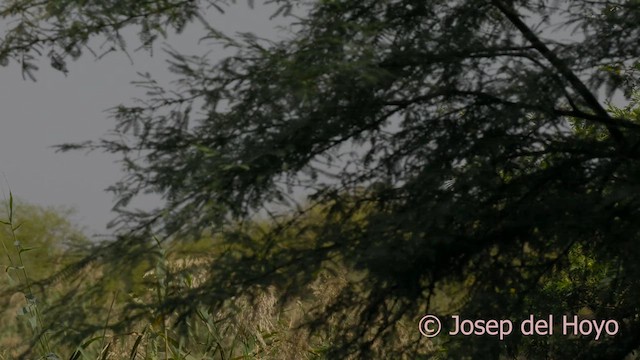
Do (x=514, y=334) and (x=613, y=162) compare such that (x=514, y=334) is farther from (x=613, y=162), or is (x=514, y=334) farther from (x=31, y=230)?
(x=31, y=230)

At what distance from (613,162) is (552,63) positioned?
769 mm

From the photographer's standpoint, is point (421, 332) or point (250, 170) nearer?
point (250, 170)

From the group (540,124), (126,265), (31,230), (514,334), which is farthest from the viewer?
(31,230)

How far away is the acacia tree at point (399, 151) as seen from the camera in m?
5.38

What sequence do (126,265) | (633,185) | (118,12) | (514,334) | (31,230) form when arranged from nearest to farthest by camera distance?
(126,265)
(633,185)
(118,12)
(514,334)
(31,230)

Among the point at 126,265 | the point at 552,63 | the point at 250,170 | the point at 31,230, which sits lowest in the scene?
the point at 126,265

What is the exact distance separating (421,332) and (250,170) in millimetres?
2446

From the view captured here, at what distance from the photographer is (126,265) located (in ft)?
17.3

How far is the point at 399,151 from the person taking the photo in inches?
252

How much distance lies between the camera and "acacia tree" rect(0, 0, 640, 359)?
5379mm

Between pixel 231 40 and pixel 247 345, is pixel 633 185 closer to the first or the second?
pixel 231 40

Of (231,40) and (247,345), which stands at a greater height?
(231,40)

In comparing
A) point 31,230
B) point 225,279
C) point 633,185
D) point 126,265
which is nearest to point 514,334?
point 633,185

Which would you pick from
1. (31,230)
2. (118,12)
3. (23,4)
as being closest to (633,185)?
(118,12)
